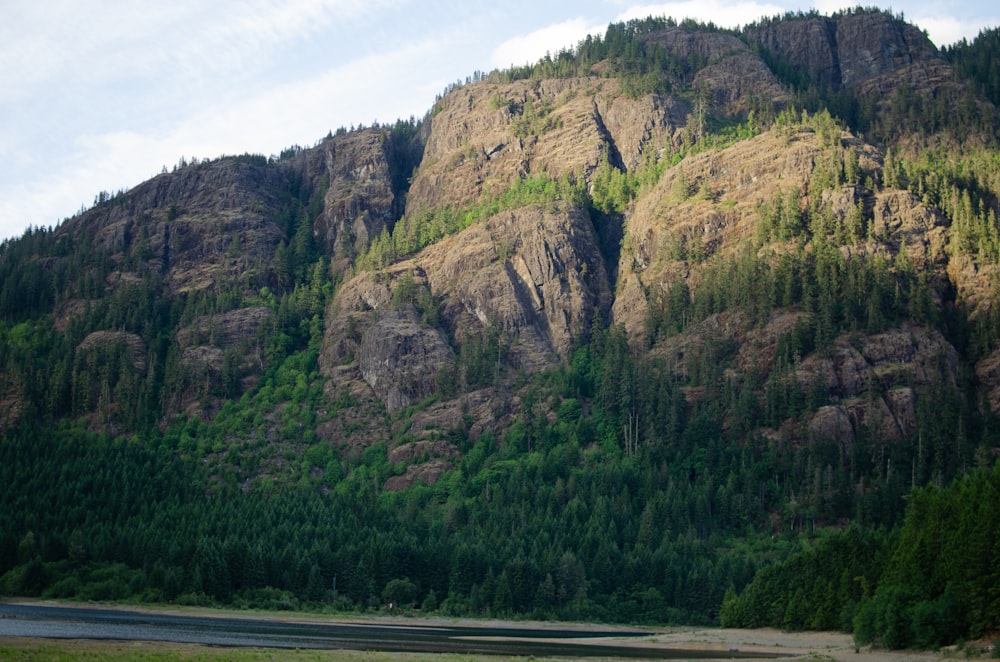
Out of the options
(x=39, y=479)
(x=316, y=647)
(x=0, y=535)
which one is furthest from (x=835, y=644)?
(x=39, y=479)

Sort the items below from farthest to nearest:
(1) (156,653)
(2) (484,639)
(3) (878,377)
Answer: (3) (878,377)
(2) (484,639)
(1) (156,653)

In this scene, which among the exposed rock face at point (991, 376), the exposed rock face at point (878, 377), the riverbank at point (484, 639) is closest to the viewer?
the riverbank at point (484, 639)

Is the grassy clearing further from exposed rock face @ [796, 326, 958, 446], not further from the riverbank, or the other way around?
exposed rock face @ [796, 326, 958, 446]

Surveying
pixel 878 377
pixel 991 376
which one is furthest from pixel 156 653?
pixel 991 376

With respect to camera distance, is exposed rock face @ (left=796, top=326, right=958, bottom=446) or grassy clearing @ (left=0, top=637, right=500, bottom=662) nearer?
grassy clearing @ (left=0, top=637, right=500, bottom=662)

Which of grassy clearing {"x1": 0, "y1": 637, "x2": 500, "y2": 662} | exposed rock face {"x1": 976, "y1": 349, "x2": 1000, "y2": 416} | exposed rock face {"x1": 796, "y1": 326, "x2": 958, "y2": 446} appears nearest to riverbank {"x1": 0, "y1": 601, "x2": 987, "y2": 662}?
grassy clearing {"x1": 0, "y1": 637, "x2": 500, "y2": 662}

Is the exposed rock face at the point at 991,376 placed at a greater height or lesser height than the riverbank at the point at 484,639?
greater

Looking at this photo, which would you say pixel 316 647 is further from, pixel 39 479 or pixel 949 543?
pixel 39 479

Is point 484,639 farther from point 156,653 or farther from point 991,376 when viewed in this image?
point 991,376

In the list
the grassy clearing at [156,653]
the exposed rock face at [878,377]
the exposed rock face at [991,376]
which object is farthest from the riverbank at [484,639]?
the exposed rock face at [991,376]

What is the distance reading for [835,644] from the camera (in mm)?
96625

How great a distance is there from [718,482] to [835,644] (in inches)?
3176

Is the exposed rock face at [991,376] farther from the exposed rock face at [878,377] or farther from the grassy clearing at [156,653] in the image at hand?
the grassy clearing at [156,653]

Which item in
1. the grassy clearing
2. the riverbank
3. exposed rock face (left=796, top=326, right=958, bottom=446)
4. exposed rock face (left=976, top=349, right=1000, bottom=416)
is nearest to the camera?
the grassy clearing
